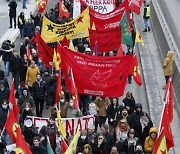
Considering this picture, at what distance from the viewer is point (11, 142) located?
13.1 metres

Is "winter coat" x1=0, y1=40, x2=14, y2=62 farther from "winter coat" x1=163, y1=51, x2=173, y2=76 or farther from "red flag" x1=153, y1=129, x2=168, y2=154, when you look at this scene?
"red flag" x1=153, y1=129, x2=168, y2=154

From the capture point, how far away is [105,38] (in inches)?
720

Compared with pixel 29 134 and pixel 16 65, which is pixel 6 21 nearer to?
pixel 16 65

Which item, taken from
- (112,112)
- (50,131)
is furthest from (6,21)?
(50,131)

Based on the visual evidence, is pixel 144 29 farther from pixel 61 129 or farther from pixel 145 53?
pixel 61 129

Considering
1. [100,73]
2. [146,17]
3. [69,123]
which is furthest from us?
[146,17]

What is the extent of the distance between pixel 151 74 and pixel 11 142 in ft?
29.9

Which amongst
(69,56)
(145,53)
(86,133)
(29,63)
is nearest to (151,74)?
(145,53)

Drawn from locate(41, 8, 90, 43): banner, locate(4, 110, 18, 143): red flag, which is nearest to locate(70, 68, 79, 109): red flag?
locate(4, 110, 18, 143): red flag

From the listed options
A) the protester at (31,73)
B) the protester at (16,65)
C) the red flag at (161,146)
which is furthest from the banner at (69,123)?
the protester at (16,65)

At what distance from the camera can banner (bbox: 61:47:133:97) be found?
1459 cm

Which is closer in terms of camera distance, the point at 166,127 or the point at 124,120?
the point at 166,127

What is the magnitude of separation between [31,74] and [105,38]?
258 centimetres

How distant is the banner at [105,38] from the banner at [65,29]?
2.10 ft
